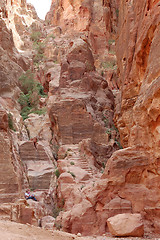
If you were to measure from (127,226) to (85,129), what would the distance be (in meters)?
17.4

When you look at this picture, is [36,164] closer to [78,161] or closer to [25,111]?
[78,161]

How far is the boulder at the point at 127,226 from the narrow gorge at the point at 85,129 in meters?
0.03

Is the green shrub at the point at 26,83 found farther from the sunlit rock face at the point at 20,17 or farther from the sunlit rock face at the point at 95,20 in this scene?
the sunlit rock face at the point at 95,20

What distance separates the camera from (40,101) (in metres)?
39.0

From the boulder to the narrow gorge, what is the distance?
3 centimetres

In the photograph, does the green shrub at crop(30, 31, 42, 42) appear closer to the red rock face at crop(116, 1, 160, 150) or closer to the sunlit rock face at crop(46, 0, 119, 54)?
the sunlit rock face at crop(46, 0, 119, 54)

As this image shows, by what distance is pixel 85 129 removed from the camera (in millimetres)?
25281

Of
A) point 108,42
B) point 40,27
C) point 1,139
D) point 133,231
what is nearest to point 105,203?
point 133,231

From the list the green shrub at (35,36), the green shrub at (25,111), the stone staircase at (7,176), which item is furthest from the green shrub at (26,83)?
the green shrub at (35,36)

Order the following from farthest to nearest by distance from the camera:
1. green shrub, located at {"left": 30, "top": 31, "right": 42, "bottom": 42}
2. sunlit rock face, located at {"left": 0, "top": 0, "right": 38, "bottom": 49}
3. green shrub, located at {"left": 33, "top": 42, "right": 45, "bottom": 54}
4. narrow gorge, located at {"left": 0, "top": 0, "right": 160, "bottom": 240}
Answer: green shrub, located at {"left": 30, "top": 31, "right": 42, "bottom": 42} < green shrub, located at {"left": 33, "top": 42, "right": 45, "bottom": 54} < sunlit rock face, located at {"left": 0, "top": 0, "right": 38, "bottom": 49} < narrow gorge, located at {"left": 0, "top": 0, "right": 160, "bottom": 240}

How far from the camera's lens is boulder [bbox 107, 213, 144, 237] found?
8.00 metres

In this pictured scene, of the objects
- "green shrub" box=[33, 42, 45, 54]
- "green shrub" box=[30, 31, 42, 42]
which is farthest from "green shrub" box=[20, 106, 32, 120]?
"green shrub" box=[30, 31, 42, 42]

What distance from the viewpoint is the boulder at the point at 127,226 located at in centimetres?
800

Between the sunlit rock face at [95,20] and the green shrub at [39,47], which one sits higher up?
the sunlit rock face at [95,20]
